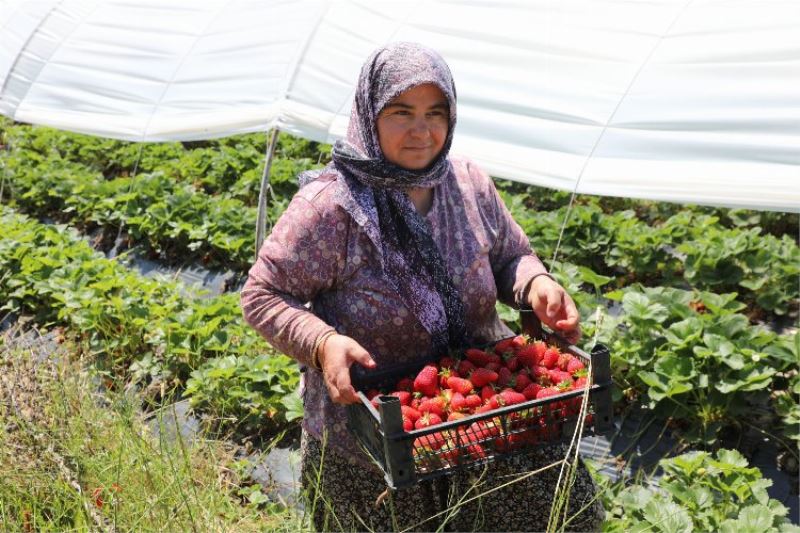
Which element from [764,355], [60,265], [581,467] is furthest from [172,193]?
[581,467]

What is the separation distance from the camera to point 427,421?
6.80 feet

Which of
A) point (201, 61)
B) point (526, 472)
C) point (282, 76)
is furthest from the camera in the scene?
point (201, 61)

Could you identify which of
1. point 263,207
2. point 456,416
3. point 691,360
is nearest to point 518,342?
point 456,416

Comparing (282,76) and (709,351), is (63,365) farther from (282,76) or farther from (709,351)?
(709,351)

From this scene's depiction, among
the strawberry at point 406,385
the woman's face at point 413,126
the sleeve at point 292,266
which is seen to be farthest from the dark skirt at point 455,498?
the woman's face at point 413,126

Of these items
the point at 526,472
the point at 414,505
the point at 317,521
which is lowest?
the point at 317,521

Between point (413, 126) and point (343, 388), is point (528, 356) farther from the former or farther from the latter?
point (413, 126)

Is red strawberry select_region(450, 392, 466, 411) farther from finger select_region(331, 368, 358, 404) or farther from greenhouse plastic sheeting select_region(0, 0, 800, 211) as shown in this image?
greenhouse plastic sheeting select_region(0, 0, 800, 211)

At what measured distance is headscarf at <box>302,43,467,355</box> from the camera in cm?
224

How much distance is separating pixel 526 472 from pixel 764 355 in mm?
1737

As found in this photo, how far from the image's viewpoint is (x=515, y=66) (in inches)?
159

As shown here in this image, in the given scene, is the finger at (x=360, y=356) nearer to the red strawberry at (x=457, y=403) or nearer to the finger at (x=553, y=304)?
the red strawberry at (x=457, y=403)

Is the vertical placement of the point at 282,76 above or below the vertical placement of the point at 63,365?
above

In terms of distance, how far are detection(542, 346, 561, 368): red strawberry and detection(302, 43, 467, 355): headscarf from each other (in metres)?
0.25
